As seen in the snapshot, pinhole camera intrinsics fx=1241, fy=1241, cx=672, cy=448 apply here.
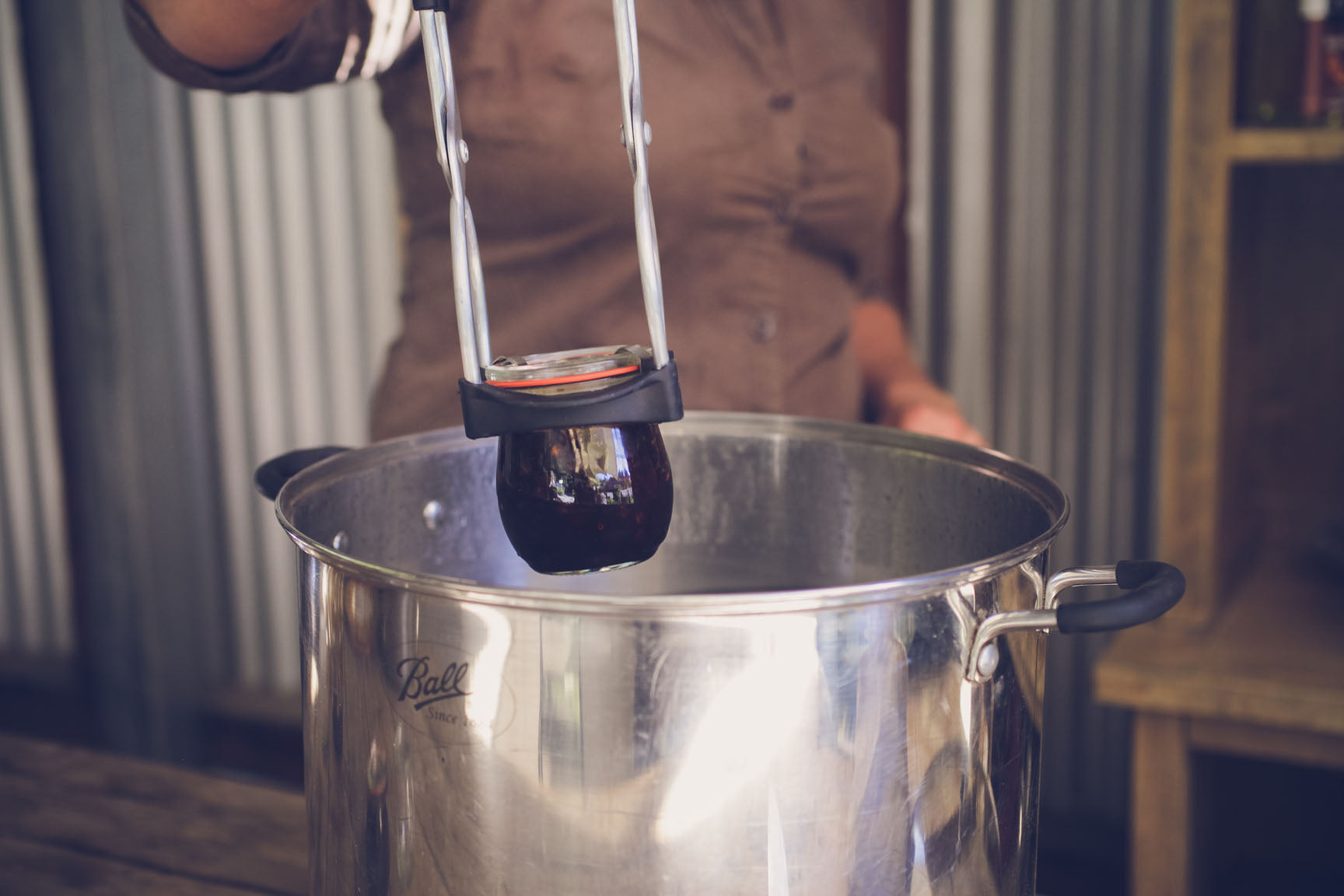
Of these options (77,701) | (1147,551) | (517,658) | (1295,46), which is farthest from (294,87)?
(77,701)

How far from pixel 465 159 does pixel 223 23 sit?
371mm

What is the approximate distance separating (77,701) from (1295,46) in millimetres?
2510

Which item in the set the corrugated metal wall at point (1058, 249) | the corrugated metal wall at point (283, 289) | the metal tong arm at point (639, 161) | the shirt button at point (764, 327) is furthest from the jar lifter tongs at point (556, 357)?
the corrugated metal wall at point (283, 289)

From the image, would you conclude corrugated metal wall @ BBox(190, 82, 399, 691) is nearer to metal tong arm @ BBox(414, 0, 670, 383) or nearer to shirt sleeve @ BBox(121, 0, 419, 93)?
shirt sleeve @ BBox(121, 0, 419, 93)

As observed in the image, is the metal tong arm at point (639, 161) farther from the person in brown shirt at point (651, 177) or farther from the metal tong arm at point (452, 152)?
the person in brown shirt at point (651, 177)

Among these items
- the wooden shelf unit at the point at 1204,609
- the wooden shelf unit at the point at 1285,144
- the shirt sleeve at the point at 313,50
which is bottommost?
the wooden shelf unit at the point at 1204,609

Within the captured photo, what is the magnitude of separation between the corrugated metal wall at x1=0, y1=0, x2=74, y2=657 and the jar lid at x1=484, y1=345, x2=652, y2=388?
2189 millimetres

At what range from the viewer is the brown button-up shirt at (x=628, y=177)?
0.94 meters

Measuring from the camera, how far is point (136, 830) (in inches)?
31.0

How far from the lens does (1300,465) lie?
159 centimetres

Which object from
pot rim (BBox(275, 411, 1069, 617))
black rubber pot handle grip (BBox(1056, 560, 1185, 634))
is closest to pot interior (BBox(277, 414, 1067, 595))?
pot rim (BBox(275, 411, 1069, 617))

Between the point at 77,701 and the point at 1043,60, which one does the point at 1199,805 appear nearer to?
the point at 1043,60

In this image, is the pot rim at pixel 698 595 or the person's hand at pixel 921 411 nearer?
the pot rim at pixel 698 595

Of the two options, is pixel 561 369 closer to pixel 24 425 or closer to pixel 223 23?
pixel 223 23
